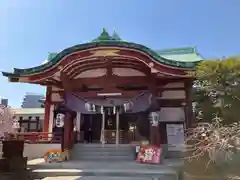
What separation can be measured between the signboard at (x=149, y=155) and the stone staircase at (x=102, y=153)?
37.4 inches

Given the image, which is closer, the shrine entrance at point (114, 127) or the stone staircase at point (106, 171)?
the stone staircase at point (106, 171)

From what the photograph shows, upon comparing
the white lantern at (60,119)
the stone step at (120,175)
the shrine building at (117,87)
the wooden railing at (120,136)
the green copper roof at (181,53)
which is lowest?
the stone step at (120,175)

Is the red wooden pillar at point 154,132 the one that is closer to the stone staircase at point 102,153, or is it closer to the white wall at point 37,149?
the stone staircase at point 102,153

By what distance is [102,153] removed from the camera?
12.4m

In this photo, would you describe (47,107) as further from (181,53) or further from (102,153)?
(181,53)

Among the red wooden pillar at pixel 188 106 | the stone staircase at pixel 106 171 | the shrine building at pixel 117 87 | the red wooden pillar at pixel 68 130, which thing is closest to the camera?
the stone staircase at pixel 106 171

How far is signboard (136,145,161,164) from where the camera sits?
10836mm

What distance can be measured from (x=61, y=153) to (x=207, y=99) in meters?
6.55

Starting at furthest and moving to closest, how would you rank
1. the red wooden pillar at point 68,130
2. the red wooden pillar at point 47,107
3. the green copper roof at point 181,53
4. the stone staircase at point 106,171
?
the green copper roof at point 181,53 < the red wooden pillar at point 47,107 < the red wooden pillar at point 68,130 < the stone staircase at point 106,171

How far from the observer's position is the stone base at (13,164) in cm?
906

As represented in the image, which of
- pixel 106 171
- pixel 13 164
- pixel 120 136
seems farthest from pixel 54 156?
pixel 120 136

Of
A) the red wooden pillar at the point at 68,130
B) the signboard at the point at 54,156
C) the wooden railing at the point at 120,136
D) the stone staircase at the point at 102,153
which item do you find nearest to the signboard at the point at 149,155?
the stone staircase at the point at 102,153

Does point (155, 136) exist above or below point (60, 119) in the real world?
below

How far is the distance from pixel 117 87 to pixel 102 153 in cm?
352
